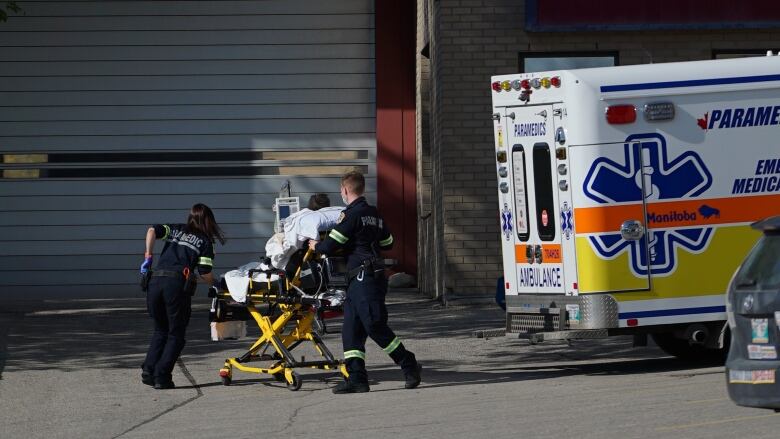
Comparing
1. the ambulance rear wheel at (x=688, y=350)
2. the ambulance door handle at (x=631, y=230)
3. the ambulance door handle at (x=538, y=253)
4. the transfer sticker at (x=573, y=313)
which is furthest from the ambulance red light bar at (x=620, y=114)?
the ambulance rear wheel at (x=688, y=350)

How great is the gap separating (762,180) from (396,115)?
1058cm

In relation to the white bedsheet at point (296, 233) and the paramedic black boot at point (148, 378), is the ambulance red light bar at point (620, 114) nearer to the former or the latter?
the white bedsheet at point (296, 233)

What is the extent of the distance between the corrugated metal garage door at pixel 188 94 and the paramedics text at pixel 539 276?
962 centimetres

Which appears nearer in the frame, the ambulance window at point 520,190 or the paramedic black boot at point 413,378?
the paramedic black boot at point 413,378

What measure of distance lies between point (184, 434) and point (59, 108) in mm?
13164

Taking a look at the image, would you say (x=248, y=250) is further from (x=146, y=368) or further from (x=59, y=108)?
(x=146, y=368)

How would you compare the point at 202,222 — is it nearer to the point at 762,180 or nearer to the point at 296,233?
the point at 296,233

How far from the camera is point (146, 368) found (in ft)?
42.7

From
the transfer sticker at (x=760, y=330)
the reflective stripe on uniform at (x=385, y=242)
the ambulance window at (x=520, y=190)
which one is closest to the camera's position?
the transfer sticker at (x=760, y=330)

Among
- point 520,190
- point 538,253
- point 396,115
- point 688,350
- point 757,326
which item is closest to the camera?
point 757,326

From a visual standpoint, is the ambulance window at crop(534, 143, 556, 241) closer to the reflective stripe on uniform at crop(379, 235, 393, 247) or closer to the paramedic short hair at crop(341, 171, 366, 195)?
the reflective stripe on uniform at crop(379, 235, 393, 247)

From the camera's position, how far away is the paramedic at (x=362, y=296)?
12250 millimetres

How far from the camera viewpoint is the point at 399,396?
12.1 metres

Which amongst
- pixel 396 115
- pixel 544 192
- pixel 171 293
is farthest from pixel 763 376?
pixel 396 115
